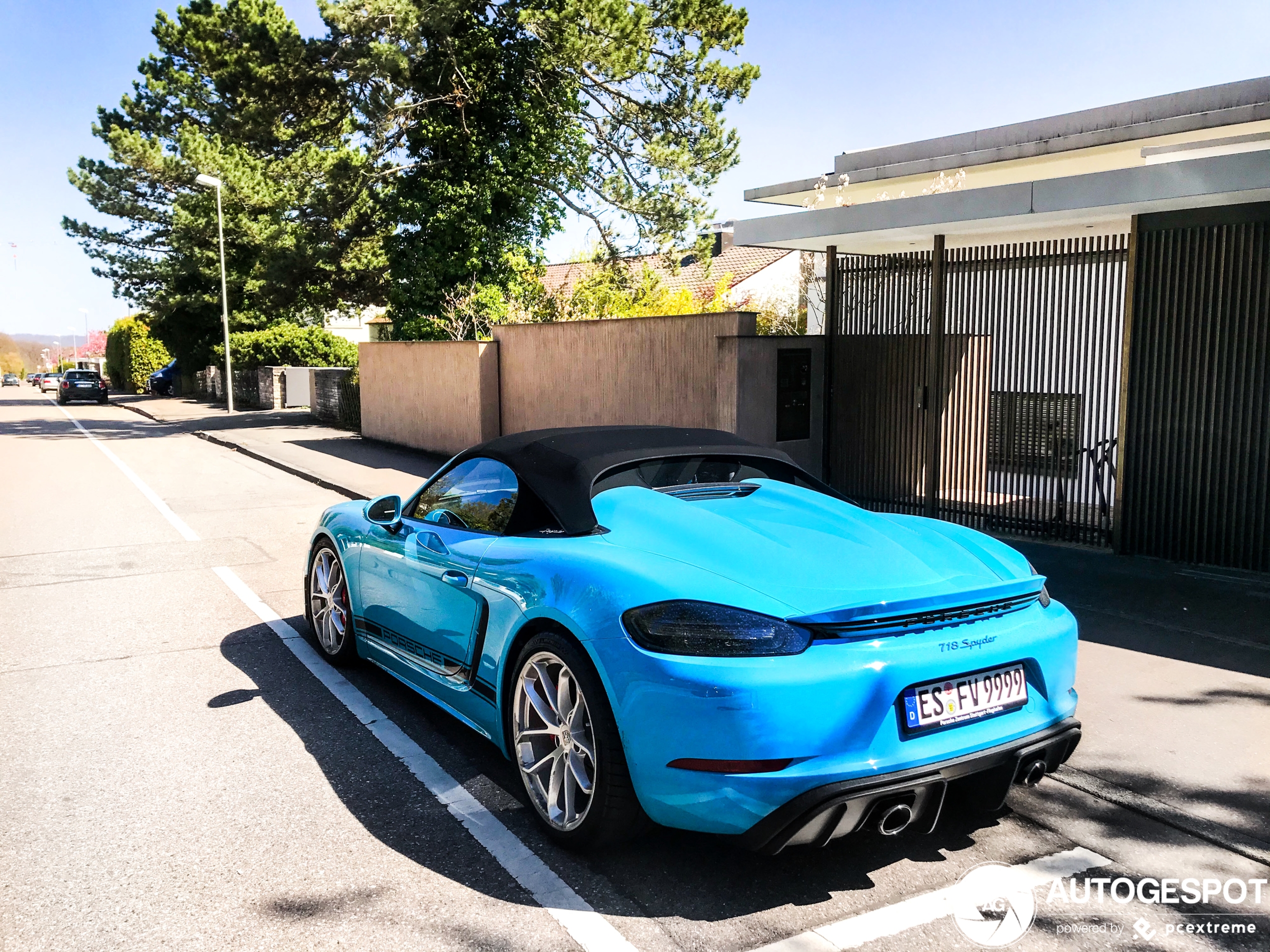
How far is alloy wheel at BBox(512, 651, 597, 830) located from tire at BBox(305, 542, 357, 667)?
6.82ft

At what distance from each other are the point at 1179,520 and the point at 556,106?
61.1 feet

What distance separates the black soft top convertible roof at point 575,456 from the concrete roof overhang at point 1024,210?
4189mm

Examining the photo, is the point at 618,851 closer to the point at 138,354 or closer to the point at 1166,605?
the point at 1166,605

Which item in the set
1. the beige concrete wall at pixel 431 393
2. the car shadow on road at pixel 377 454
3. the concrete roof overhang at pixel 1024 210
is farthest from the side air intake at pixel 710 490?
the beige concrete wall at pixel 431 393

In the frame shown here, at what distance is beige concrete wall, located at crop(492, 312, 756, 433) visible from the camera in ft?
36.8

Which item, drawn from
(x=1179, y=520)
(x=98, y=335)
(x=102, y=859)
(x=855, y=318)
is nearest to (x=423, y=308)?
(x=855, y=318)

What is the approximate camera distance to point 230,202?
28.9 metres

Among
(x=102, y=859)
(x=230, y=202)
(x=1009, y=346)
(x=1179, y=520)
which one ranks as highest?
(x=230, y=202)

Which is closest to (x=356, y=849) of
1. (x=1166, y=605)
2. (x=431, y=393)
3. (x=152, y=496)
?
(x=1166, y=605)

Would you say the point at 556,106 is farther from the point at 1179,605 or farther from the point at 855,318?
the point at 1179,605

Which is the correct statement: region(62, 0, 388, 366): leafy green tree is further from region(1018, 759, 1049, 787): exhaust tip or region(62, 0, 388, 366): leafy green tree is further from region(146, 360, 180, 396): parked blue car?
region(1018, 759, 1049, 787): exhaust tip

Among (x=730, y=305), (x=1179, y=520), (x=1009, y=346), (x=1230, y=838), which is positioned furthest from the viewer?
(x=730, y=305)

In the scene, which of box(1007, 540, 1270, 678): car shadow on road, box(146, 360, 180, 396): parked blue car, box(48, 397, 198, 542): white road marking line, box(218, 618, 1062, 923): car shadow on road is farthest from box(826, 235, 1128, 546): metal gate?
box(146, 360, 180, 396): parked blue car

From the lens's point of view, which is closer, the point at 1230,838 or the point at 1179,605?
the point at 1230,838
